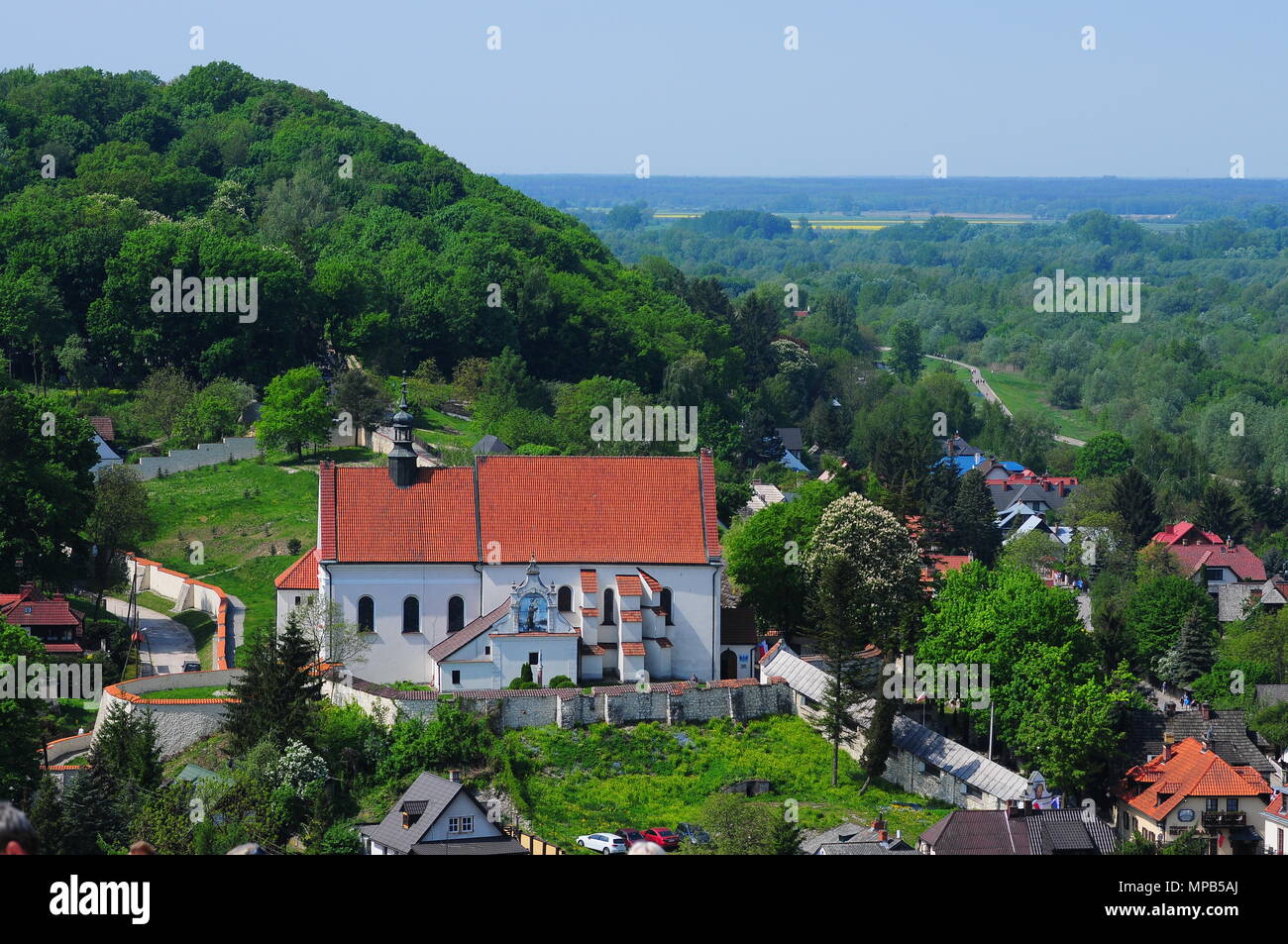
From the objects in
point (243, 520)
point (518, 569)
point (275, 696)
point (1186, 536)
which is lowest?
point (1186, 536)

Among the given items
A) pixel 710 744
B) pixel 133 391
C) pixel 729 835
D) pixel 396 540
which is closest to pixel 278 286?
pixel 133 391

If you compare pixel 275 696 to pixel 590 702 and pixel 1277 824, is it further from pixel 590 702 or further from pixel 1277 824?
pixel 1277 824

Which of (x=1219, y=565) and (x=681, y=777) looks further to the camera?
(x=1219, y=565)

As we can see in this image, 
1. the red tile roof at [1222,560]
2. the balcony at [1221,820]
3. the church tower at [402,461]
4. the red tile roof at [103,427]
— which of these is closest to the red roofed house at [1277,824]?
the balcony at [1221,820]

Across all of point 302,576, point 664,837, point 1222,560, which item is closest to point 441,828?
point 664,837

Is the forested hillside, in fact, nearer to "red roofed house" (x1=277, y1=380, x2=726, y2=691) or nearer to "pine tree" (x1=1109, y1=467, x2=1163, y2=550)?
"pine tree" (x1=1109, y1=467, x2=1163, y2=550)
